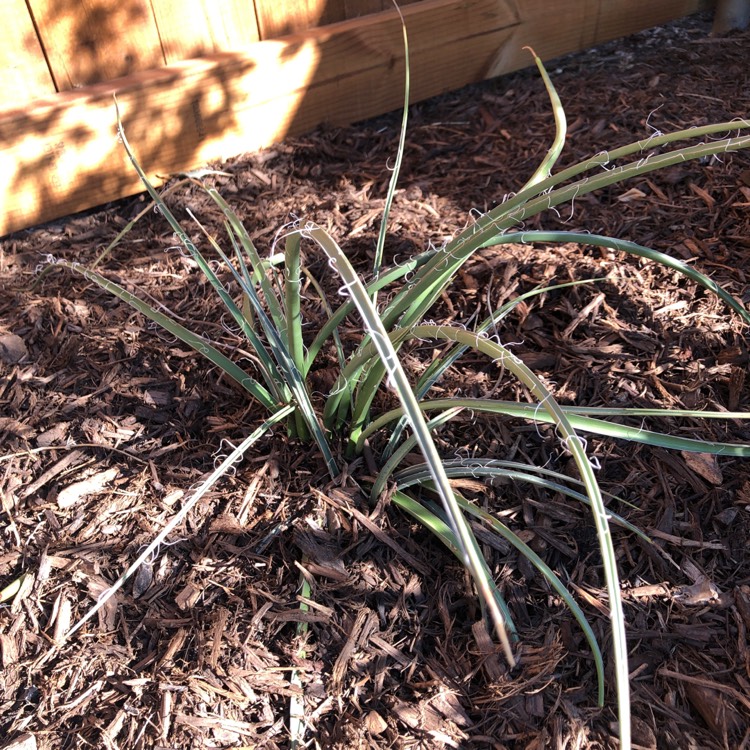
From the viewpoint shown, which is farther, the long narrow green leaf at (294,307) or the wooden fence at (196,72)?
the wooden fence at (196,72)

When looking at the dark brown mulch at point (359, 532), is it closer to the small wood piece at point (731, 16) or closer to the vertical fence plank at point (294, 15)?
the vertical fence plank at point (294, 15)

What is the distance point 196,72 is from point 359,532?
1.63 m

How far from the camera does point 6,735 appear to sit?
1269 millimetres

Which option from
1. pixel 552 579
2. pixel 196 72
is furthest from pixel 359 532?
pixel 196 72

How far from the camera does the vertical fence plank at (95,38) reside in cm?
207

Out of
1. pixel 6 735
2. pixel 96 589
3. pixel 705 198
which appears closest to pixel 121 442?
pixel 96 589

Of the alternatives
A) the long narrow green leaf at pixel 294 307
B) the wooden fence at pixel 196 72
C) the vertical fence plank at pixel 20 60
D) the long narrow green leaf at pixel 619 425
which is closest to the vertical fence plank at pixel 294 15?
the wooden fence at pixel 196 72

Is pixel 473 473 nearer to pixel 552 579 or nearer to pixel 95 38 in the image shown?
pixel 552 579

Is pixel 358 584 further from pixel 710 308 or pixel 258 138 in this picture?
pixel 258 138

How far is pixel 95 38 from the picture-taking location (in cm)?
215

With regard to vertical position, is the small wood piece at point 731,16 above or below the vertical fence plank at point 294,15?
below

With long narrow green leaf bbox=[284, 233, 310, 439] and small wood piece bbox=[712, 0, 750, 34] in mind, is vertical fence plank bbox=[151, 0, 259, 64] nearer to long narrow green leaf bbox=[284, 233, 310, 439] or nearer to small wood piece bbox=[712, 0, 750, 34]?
long narrow green leaf bbox=[284, 233, 310, 439]

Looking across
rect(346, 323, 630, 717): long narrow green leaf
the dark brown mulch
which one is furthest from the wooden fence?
rect(346, 323, 630, 717): long narrow green leaf

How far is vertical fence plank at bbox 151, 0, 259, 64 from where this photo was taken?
223 centimetres
